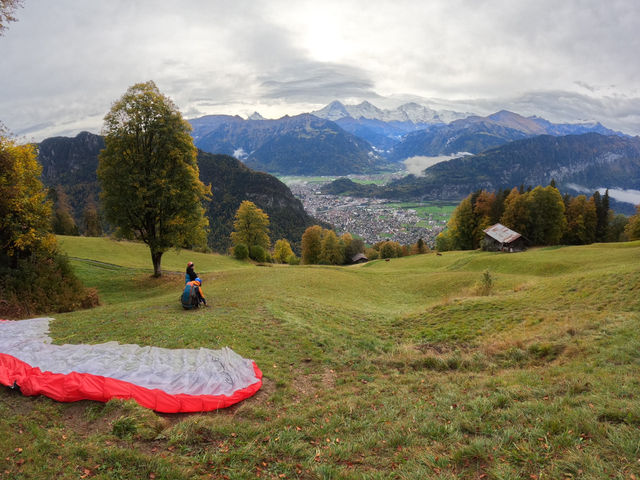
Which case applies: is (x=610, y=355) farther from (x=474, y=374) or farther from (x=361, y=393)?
(x=361, y=393)

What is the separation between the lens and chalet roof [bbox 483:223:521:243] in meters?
52.4

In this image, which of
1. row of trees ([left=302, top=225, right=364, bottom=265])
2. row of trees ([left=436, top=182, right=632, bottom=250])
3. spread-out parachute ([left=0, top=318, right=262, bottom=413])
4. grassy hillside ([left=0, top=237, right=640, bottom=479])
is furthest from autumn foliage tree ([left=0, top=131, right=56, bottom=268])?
row of trees ([left=436, top=182, right=632, bottom=250])

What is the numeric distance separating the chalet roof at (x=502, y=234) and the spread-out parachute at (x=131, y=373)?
55318mm

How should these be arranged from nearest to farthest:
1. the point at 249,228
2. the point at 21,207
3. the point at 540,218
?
the point at 21,207
the point at 540,218
the point at 249,228

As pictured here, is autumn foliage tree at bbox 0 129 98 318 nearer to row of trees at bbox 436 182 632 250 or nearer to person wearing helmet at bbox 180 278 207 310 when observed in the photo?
person wearing helmet at bbox 180 278 207 310

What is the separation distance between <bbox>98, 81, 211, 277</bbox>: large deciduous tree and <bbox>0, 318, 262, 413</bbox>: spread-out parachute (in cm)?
1470

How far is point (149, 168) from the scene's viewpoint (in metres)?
24.2

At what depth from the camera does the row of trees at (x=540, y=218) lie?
58.9m

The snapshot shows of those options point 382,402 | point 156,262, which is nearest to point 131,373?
point 382,402

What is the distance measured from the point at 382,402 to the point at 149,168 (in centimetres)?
2448

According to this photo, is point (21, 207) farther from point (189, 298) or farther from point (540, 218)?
point (540, 218)

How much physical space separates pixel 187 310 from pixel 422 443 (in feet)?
45.4

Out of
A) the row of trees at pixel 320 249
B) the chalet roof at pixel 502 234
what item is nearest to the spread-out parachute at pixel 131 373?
the chalet roof at pixel 502 234

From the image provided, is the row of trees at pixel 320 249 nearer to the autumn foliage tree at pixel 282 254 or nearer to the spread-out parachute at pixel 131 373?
the autumn foliage tree at pixel 282 254
